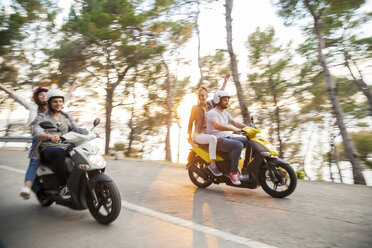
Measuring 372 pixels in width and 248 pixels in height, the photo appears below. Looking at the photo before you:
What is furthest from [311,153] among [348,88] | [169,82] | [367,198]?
[367,198]

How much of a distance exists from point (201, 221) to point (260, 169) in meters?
1.70

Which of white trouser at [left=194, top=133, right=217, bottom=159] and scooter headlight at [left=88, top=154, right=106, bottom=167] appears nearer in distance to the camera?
scooter headlight at [left=88, top=154, right=106, bottom=167]

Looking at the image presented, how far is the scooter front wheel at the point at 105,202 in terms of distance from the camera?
10.7 ft

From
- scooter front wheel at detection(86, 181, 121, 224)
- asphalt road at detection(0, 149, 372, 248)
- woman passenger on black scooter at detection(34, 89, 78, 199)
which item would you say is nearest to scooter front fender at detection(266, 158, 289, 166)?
asphalt road at detection(0, 149, 372, 248)

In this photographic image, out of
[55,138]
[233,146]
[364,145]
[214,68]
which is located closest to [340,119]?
[233,146]

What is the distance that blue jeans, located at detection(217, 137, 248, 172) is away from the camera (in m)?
5.01

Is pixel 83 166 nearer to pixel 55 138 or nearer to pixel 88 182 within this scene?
pixel 88 182

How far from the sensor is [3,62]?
19.0m

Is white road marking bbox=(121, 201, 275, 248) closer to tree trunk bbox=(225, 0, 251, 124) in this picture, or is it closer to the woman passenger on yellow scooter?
the woman passenger on yellow scooter

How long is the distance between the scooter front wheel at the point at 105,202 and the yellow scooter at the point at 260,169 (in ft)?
7.67

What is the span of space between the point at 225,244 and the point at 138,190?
114 inches

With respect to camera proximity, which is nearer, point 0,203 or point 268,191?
point 0,203

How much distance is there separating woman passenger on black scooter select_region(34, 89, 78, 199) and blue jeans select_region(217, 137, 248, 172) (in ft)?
8.17

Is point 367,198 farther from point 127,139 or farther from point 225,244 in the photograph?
point 127,139
